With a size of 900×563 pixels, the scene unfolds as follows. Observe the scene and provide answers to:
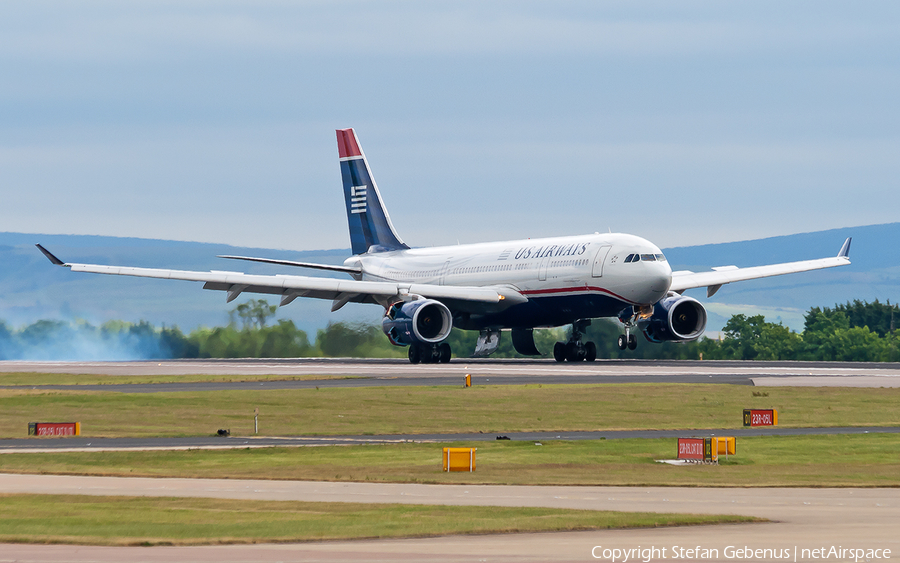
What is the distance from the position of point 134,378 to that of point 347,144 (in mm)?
32981

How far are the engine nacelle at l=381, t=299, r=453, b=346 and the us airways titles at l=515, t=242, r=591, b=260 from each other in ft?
15.9

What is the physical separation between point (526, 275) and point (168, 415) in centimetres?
2960

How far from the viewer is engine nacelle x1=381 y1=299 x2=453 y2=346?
62.1 metres

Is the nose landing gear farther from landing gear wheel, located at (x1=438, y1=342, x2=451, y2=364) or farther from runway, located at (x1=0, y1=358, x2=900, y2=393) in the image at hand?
landing gear wheel, located at (x1=438, y1=342, x2=451, y2=364)

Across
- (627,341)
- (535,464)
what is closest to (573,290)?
(627,341)

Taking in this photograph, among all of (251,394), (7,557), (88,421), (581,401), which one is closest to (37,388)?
(251,394)

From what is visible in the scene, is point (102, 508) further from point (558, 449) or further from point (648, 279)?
point (648, 279)

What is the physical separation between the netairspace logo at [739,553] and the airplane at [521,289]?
4373cm

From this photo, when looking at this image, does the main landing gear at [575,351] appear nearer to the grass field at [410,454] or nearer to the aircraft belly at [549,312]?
the aircraft belly at [549,312]

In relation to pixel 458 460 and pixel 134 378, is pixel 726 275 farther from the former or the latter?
pixel 458 460

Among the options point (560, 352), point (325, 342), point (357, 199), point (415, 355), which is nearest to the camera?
point (415, 355)

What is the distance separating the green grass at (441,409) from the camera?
3441 centimetres

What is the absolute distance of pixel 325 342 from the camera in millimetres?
76062

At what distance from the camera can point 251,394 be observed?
42.3 metres
